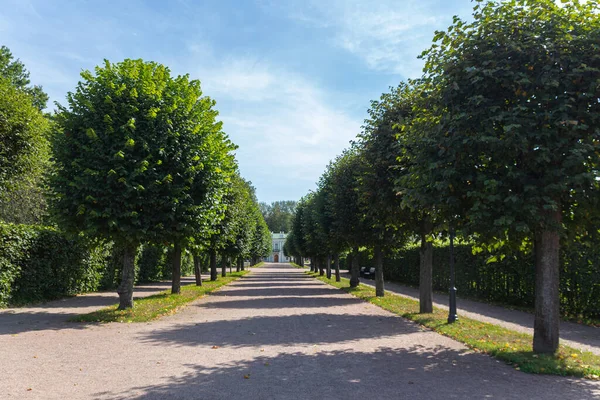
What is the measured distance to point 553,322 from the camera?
8094 mm

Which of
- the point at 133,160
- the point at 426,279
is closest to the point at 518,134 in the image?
the point at 426,279

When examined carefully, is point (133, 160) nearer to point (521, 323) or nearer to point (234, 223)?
point (521, 323)

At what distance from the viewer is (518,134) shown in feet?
23.5

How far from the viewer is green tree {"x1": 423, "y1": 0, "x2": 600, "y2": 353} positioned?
24.0ft

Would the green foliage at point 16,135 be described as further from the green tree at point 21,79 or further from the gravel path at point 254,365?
the green tree at point 21,79

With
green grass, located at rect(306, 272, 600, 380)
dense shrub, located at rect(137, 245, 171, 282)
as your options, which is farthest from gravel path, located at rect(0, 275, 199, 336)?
dense shrub, located at rect(137, 245, 171, 282)

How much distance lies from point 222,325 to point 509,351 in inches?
270

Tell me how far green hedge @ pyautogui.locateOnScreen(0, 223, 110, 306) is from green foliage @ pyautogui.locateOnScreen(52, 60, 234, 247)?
89.0 inches

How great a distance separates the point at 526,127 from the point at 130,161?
977 cm

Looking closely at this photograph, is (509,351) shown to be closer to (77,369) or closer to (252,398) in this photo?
(252,398)

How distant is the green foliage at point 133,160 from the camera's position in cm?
1263

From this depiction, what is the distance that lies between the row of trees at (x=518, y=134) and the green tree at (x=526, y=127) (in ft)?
0.06

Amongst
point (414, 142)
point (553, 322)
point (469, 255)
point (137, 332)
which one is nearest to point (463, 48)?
point (414, 142)

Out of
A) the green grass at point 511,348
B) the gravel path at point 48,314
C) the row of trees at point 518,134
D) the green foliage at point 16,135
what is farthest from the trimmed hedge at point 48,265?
the row of trees at point 518,134
